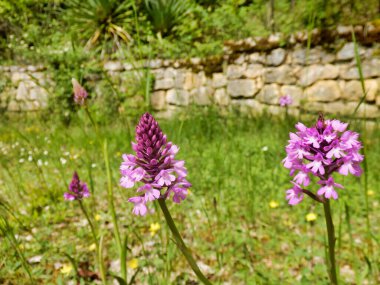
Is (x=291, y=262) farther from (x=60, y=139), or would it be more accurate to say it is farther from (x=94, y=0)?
(x=94, y=0)

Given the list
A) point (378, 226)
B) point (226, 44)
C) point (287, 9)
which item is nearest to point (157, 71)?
point (226, 44)

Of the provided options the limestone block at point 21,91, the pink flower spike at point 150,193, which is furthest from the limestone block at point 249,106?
the limestone block at point 21,91

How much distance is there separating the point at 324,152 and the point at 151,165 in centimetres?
50

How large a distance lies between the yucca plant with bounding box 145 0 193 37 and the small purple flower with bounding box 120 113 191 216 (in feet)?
25.8

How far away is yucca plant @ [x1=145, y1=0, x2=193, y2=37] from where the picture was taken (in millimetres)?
8234

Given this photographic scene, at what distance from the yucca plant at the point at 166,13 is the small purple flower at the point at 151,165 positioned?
25.8 feet

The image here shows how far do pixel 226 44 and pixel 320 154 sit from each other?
596cm

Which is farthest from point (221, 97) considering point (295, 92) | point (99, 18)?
point (99, 18)

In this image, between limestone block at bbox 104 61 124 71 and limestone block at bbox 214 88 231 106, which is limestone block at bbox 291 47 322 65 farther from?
limestone block at bbox 104 61 124 71

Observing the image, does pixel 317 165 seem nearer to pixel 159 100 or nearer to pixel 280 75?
pixel 280 75

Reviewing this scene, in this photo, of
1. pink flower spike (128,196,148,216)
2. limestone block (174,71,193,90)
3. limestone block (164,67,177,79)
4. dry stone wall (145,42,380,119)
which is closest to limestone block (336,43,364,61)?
dry stone wall (145,42,380,119)

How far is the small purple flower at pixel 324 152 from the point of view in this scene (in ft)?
2.88

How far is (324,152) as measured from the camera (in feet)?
2.97

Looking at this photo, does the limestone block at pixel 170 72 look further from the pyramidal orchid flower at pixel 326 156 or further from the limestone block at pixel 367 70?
the pyramidal orchid flower at pixel 326 156
